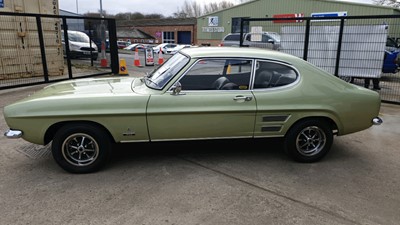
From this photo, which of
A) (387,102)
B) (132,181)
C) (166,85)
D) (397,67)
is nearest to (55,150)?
(132,181)

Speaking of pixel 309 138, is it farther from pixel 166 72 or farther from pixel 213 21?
pixel 213 21

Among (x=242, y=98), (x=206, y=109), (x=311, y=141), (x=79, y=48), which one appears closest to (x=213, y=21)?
(x=79, y=48)

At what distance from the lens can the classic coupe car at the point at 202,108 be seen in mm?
3627

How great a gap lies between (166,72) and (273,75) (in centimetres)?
140

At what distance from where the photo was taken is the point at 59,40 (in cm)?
1102

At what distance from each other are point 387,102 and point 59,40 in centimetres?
1050

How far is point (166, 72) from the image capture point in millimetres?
4055

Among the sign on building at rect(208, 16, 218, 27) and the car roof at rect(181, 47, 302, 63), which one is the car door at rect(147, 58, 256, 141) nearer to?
the car roof at rect(181, 47, 302, 63)

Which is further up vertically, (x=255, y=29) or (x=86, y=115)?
(x=255, y=29)

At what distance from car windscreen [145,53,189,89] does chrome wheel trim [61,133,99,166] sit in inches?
39.9

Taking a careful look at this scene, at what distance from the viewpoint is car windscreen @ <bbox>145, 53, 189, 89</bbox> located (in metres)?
3.87

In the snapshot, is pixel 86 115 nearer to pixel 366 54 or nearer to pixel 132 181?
pixel 132 181

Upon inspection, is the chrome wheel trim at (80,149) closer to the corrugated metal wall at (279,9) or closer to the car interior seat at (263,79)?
the car interior seat at (263,79)

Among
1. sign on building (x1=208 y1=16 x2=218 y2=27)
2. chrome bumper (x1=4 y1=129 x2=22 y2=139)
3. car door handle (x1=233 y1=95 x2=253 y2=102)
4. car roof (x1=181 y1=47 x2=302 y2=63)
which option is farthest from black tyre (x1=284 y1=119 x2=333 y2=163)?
sign on building (x1=208 y1=16 x2=218 y2=27)
